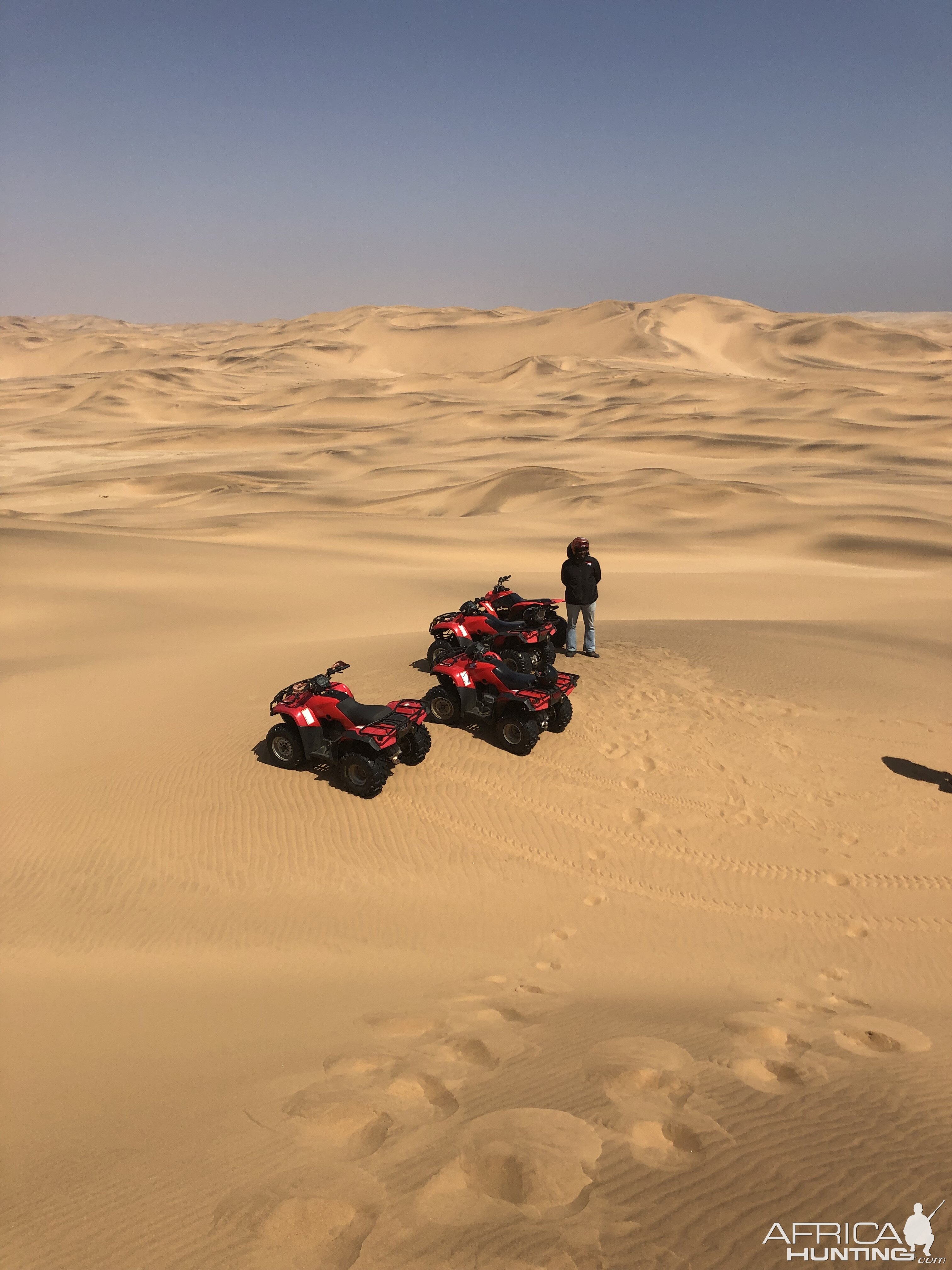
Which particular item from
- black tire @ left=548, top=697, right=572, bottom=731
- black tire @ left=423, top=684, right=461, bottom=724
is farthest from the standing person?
black tire @ left=423, top=684, right=461, bottom=724

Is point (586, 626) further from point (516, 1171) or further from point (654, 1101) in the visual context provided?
point (516, 1171)

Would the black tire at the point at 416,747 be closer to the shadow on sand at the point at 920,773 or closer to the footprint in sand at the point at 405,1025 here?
the footprint in sand at the point at 405,1025

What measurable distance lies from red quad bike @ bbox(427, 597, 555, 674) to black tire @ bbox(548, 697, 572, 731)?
1.18m

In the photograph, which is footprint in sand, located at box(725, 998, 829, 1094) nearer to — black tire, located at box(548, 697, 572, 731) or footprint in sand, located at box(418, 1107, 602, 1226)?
footprint in sand, located at box(418, 1107, 602, 1226)

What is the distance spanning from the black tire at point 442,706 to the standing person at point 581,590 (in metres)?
2.35

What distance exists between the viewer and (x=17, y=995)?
4781 mm

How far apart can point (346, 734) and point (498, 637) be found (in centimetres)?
325

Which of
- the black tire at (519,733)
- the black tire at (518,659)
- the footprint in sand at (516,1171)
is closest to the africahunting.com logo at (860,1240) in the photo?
the footprint in sand at (516,1171)

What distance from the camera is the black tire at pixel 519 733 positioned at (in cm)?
782

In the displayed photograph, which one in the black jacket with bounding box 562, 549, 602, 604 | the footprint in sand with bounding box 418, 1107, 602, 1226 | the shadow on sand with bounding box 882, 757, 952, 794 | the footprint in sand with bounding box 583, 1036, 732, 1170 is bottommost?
the shadow on sand with bounding box 882, 757, 952, 794

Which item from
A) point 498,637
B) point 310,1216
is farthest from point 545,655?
point 310,1216

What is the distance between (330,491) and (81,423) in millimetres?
34090

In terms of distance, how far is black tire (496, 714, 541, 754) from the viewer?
25.7ft

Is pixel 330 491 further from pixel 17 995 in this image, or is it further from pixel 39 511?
pixel 17 995
